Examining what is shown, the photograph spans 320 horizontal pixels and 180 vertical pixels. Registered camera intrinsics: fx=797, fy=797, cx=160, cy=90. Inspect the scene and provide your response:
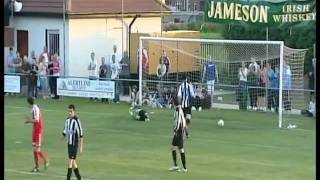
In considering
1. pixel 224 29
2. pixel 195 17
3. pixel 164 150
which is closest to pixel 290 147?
pixel 164 150

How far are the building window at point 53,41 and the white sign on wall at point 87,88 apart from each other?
17.2 ft

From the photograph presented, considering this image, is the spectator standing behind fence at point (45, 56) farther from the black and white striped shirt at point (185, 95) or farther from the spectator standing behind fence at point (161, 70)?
the black and white striped shirt at point (185, 95)

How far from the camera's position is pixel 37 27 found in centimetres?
3716

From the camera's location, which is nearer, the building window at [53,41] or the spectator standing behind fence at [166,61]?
the spectator standing behind fence at [166,61]

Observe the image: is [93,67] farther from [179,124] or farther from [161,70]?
[179,124]

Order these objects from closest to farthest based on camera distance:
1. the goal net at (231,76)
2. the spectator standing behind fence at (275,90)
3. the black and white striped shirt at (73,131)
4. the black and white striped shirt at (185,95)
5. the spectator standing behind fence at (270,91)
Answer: the black and white striped shirt at (73,131) < the black and white striped shirt at (185,95) < the spectator standing behind fence at (275,90) < the spectator standing behind fence at (270,91) < the goal net at (231,76)

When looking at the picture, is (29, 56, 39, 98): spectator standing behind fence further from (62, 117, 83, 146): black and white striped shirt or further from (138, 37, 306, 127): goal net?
(62, 117, 83, 146): black and white striped shirt

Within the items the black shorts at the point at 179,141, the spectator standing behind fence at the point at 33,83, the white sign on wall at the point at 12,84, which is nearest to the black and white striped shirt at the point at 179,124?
the black shorts at the point at 179,141

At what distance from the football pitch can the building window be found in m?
6.19

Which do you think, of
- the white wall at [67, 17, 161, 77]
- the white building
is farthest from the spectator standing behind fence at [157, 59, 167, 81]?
the white wall at [67, 17, 161, 77]

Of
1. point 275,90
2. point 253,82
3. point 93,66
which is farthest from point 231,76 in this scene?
point 93,66

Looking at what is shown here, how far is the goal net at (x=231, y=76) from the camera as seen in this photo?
96.1ft

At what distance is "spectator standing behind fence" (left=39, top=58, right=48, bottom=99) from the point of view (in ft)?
112

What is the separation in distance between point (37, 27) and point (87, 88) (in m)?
7.49
